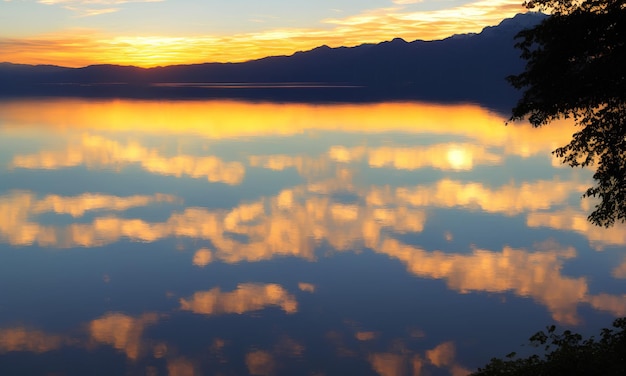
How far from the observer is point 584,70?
2441 centimetres

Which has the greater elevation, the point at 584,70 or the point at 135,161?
the point at 584,70

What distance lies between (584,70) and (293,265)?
2226 cm

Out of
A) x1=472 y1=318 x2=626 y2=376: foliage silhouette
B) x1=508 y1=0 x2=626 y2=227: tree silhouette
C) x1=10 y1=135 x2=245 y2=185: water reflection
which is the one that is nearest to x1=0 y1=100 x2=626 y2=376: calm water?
x1=10 y1=135 x2=245 y2=185: water reflection

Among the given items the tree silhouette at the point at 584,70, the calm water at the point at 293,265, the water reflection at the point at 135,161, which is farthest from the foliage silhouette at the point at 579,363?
the water reflection at the point at 135,161

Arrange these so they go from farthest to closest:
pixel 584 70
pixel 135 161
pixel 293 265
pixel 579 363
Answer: pixel 135 161 < pixel 293 265 < pixel 584 70 < pixel 579 363

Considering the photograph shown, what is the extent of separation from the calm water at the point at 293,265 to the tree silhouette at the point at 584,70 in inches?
386

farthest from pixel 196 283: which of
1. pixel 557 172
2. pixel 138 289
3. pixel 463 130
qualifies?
pixel 463 130

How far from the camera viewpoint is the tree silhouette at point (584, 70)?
2394 cm

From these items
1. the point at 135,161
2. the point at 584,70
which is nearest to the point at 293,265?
the point at 584,70

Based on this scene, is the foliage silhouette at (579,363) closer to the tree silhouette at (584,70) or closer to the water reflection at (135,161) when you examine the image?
the tree silhouette at (584,70)

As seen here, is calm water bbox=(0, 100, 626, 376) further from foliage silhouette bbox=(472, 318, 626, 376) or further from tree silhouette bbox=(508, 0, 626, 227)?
tree silhouette bbox=(508, 0, 626, 227)

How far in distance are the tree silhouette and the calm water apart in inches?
386

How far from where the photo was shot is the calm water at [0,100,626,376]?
1140 inches

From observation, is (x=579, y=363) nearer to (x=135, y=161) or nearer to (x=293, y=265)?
(x=293, y=265)
